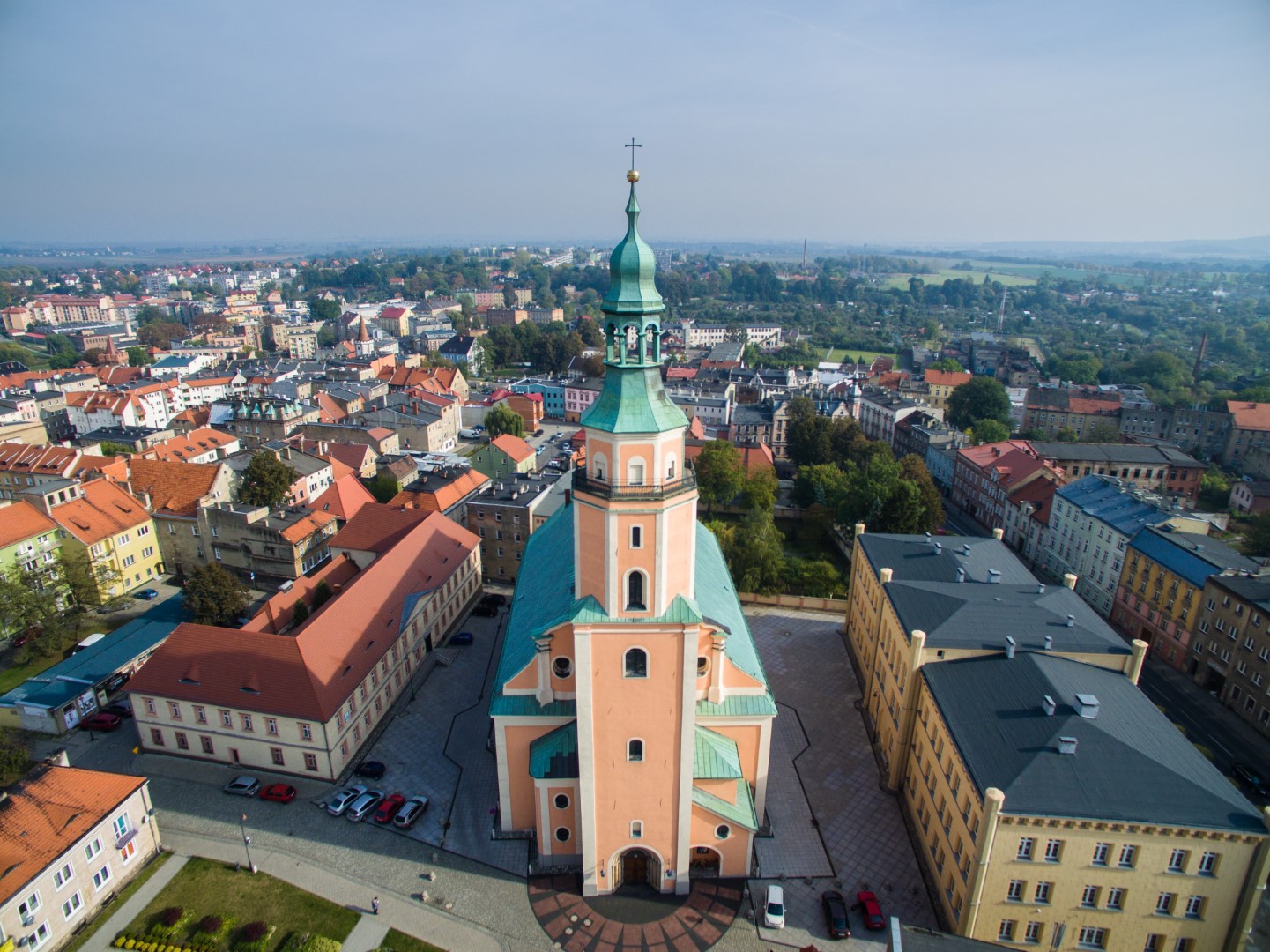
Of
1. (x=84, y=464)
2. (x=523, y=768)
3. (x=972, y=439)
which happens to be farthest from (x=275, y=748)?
(x=972, y=439)

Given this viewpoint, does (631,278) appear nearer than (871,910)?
Yes

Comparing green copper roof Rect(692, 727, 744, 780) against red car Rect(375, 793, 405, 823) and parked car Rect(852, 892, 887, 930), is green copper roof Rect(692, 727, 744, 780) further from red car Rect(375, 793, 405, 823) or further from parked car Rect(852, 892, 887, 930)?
red car Rect(375, 793, 405, 823)

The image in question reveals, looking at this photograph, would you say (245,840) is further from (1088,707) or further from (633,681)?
(1088,707)

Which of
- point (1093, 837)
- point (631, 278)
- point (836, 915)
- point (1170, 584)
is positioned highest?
point (631, 278)

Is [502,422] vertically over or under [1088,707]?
under

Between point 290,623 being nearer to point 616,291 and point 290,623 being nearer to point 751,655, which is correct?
point 751,655

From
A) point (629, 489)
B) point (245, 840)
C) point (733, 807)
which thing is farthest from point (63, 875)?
point (629, 489)

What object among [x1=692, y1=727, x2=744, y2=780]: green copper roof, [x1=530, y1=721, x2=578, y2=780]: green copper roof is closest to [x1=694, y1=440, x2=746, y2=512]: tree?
[x1=692, y1=727, x2=744, y2=780]: green copper roof
